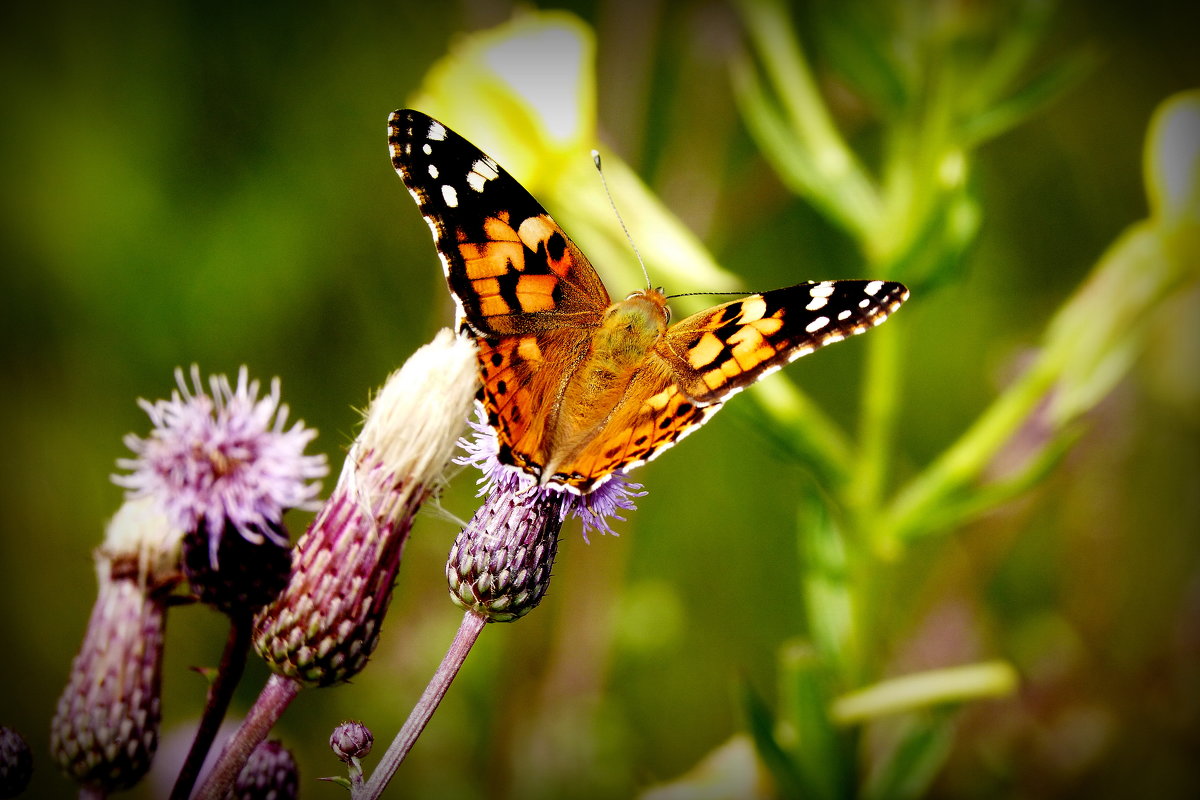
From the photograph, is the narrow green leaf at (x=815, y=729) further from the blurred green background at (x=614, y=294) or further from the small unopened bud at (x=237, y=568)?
the small unopened bud at (x=237, y=568)

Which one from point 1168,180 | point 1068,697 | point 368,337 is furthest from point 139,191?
point 1068,697

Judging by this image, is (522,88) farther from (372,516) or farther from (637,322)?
(372,516)

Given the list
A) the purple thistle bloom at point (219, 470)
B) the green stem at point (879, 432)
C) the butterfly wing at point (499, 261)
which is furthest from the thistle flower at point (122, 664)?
the green stem at point (879, 432)

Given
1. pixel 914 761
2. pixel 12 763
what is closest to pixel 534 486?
pixel 12 763

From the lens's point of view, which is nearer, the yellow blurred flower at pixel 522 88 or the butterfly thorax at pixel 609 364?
the butterfly thorax at pixel 609 364

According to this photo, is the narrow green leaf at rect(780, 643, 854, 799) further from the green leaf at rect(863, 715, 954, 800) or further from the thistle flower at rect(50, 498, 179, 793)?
the thistle flower at rect(50, 498, 179, 793)
